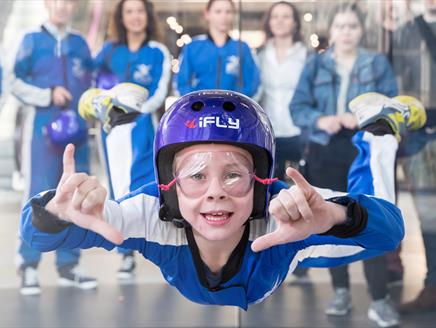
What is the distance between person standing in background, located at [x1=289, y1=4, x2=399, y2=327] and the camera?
3.42 meters

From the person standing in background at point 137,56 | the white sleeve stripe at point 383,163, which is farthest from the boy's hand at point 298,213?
the person standing in background at point 137,56

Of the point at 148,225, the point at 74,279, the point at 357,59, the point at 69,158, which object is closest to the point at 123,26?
the point at 357,59

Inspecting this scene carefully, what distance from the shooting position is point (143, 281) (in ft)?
11.6

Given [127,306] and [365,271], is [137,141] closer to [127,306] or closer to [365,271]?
[127,306]

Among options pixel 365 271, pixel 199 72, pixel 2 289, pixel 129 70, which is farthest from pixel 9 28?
pixel 365 271

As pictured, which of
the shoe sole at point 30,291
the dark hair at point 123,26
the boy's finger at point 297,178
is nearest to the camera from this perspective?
the boy's finger at point 297,178

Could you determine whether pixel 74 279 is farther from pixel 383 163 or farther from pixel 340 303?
pixel 383 163

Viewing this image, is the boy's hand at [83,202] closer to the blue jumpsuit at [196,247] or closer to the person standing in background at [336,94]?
the blue jumpsuit at [196,247]

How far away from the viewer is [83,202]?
5.47 feet

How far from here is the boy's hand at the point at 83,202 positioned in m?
1.66

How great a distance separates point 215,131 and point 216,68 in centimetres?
152

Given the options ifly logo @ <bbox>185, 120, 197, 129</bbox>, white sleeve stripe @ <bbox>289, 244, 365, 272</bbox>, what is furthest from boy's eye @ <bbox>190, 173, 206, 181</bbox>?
white sleeve stripe @ <bbox>289, 244, 365, 272</bbox>

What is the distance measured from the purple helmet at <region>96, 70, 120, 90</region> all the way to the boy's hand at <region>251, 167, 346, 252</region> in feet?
5.67

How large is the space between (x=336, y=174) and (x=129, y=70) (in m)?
0.87
